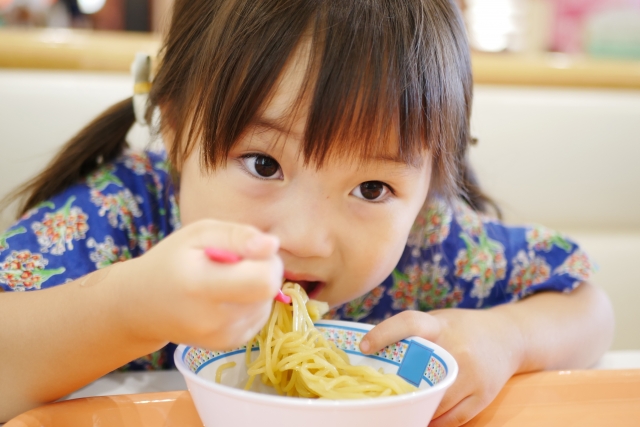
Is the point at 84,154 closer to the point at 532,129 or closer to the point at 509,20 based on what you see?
the point at 532,129

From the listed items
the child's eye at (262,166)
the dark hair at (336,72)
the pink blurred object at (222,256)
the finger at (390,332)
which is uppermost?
the dark hair at (336,72)

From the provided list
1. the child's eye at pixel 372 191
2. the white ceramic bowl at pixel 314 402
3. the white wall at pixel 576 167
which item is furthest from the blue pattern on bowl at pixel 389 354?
the white wall at pixel 576 167

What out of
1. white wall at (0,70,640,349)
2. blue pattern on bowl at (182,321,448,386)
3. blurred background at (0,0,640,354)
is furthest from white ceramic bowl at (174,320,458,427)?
white wall at (0,70,640,349)

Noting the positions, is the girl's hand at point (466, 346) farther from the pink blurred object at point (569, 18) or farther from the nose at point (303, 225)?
the pink blurred object at point (569, 18)

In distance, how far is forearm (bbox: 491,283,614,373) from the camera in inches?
35.1

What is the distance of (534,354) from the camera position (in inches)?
34.7

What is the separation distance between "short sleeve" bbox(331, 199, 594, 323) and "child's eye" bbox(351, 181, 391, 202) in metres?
0.34

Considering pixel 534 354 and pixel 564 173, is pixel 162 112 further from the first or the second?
pixel 564 173

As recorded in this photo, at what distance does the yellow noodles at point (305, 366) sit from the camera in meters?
0.64

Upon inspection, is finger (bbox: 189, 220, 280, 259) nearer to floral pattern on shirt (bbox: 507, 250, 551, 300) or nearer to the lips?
the lips

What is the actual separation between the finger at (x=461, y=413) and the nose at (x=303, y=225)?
216 millimetres

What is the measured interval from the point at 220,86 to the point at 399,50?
0.67 ft

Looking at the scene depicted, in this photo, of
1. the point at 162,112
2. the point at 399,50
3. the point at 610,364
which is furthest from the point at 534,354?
the point at 162,112

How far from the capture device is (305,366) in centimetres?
67
